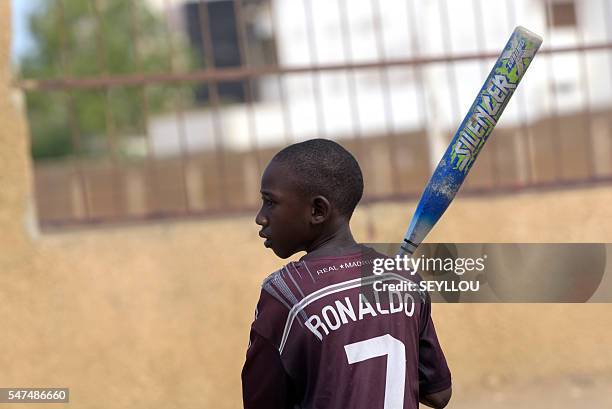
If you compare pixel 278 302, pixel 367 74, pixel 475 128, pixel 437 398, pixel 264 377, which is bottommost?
pixel 437 398

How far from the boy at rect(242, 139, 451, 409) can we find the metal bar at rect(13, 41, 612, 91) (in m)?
3.30

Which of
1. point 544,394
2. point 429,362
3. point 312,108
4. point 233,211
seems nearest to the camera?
point 429,362

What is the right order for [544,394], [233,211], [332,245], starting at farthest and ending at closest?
[544,394] → [233,211] → [332,245]

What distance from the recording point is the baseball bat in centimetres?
209

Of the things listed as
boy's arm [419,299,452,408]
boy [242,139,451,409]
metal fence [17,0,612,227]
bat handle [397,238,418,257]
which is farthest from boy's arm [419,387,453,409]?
metal fence [17,0,612,227]

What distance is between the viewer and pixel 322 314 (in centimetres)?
189

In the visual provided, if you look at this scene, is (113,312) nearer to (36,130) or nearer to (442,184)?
(442,184)

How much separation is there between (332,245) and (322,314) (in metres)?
0.15

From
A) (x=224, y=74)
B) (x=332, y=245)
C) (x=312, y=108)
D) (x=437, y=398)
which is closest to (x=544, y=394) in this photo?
(x=224, y=74)

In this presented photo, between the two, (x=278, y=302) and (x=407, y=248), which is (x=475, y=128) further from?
(x=278, y=302)

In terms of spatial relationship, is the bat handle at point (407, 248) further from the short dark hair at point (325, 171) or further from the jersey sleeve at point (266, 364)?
the jersey sleeve at point (266, 364)

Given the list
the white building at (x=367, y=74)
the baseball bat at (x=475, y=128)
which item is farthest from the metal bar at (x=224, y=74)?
the white building at (x=367, y=74)

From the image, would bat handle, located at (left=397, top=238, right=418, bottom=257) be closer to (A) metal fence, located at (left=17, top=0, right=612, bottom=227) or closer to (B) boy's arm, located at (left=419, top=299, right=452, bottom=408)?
(B) boy's arm, located at (left=419, top=299, right=452, bottom=408)

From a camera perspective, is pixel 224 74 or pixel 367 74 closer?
pixel 224 74
